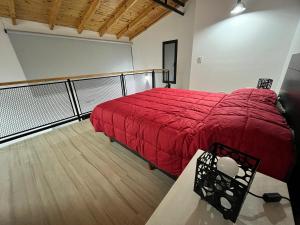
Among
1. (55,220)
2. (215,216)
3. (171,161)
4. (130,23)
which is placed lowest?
(55,220)

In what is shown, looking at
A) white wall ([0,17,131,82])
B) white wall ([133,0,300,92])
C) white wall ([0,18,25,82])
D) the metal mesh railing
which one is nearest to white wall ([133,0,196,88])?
white wall ([133,0,300,92])

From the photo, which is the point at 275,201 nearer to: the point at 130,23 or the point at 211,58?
the point at 211,58

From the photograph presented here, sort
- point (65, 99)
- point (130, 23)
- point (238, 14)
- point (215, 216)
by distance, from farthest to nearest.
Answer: point (130, 23) → point (65, 99) → point (238, 14) → point (215, 216)

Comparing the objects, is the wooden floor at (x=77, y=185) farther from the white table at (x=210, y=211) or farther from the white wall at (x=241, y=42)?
the white wall at (x=241, y=42)

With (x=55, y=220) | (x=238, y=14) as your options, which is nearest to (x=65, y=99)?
(x=55, y=220)

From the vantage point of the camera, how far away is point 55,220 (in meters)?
1.16

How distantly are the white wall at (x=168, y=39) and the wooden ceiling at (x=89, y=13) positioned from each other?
1.05 feet

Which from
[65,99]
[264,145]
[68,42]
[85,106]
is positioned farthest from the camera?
[85,106]

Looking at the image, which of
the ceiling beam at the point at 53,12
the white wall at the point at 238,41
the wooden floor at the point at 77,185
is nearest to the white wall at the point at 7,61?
the ceiling beam at the point at 53,12

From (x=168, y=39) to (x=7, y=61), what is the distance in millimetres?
4114

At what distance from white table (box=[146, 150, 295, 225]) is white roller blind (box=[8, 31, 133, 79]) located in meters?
4.03

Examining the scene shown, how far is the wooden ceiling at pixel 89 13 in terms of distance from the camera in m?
2.72

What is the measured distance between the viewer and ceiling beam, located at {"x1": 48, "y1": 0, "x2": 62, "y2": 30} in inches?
106

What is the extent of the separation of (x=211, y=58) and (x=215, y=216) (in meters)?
3.24
